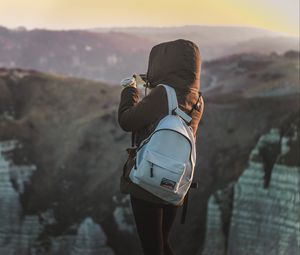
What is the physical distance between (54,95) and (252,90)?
59.8 ft

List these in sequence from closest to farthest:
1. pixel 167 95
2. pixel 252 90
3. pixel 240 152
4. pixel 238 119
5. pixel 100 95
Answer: pixel 167 95
pixel 240 152
pixel 238 119
pixel 252 90
pixel 100 95

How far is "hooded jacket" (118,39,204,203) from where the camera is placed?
5.54 m

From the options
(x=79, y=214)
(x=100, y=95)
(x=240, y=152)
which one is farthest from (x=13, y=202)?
(x=240, y=152)

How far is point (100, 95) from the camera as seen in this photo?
54.1 meters

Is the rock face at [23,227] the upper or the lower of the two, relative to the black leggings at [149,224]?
lower

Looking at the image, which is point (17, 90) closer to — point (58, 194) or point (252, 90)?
point (58, 194)

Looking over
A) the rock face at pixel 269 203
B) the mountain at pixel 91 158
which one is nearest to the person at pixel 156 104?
the rock face at pixel 269 203

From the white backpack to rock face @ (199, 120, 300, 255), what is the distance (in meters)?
26.1

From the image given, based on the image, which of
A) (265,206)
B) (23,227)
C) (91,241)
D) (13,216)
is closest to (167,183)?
(265,206)

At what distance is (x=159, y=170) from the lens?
539cm

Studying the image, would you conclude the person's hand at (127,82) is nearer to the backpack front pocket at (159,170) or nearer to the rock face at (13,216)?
the backpack front pocket at (159,170)

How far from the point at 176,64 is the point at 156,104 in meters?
0.47

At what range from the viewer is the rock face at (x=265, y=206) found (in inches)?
1230

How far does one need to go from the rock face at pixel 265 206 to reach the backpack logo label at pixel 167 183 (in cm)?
2612
